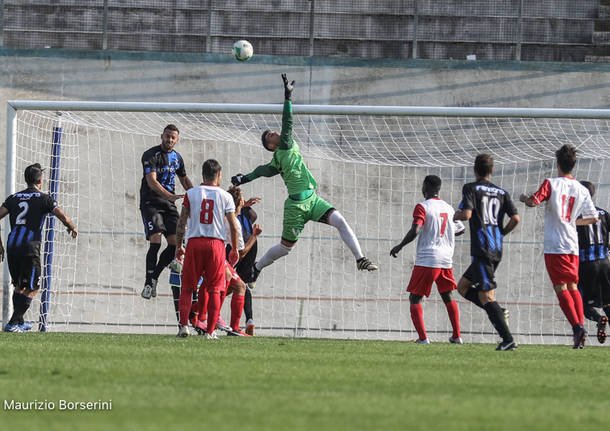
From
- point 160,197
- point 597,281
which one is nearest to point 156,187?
point 160,197

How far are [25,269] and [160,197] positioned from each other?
5.64 feet

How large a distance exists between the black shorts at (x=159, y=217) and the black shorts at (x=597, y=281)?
15.1 ft

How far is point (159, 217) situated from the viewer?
413 inches

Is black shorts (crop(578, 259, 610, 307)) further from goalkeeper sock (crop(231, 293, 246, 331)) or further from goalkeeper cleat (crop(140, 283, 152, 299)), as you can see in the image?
goalkeeper cleat (crop(140, 283, 152, 299))

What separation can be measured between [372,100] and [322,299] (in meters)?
3.38

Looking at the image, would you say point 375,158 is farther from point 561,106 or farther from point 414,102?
point 561,106

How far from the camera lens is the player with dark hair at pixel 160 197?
1035cm

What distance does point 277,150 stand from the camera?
1014 cm

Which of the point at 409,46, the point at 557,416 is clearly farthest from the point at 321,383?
the point at 409,46

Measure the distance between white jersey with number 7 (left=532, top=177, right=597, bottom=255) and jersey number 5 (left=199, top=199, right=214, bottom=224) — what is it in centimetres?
295

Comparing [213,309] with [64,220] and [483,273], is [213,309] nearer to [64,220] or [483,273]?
[483,273]

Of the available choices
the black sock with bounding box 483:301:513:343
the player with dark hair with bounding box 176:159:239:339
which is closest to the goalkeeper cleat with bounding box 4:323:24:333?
the player with dark hair with bounding box 176:159:239:339

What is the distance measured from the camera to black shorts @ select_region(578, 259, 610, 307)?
10.7m

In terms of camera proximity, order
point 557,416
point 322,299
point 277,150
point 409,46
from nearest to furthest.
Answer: point 557,416 → point 277,150 → point 322,299 → point 409,46
